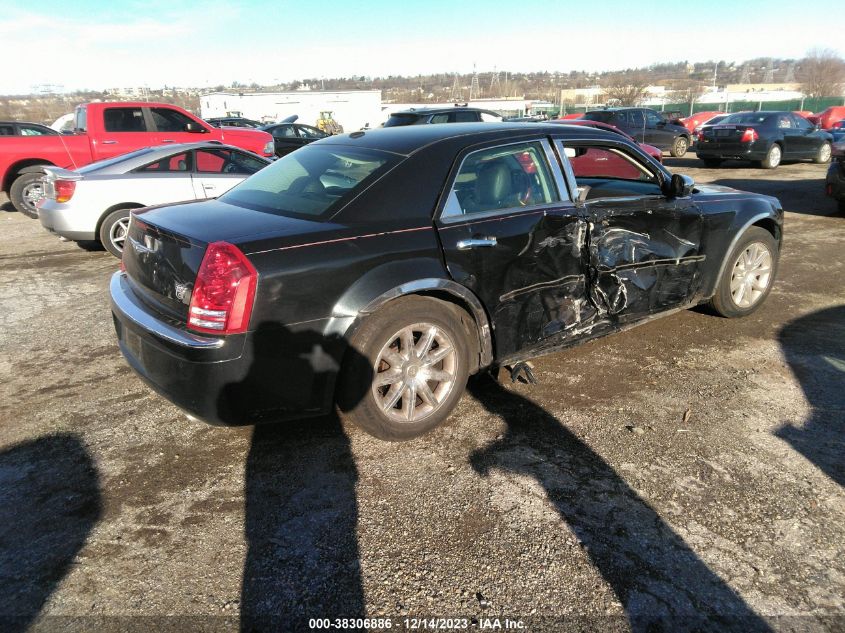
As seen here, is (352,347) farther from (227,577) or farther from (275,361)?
(227,577)

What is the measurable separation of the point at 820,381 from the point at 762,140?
14.2m

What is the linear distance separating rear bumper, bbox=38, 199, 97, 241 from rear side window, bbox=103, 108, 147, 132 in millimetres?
3409

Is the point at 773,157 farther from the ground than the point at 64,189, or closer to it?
closer to it

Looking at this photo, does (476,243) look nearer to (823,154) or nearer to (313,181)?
(313,181)

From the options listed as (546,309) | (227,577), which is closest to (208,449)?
(227,577)

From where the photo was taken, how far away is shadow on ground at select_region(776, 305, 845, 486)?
126 inches

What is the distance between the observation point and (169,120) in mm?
10578

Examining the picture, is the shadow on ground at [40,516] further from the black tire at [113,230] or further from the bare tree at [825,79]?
the bare tree at [825,79]

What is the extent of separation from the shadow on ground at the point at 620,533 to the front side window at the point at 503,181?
126 centimetres

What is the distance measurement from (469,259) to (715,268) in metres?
2.47

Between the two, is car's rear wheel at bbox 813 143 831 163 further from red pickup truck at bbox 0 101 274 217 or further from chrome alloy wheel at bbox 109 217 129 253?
chrome alloy wheel at bbox 109 217 129 253

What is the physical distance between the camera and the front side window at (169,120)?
10.4 meters

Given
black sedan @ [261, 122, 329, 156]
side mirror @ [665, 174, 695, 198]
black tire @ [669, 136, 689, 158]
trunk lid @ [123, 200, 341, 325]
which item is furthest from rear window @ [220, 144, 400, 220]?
black tire @ [669, 136, 689, 158]

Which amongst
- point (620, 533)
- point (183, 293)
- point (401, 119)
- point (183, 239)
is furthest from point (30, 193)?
point (620, 533)
